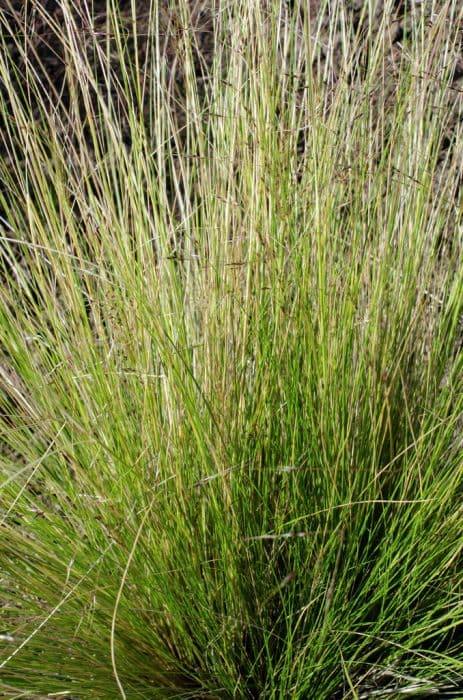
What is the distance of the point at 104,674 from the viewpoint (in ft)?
3.37

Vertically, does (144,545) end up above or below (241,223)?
below

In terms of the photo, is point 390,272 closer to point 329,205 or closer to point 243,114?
point 329,205

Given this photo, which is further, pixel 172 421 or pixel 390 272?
pixel 390 272

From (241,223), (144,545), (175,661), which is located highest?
(241,223)

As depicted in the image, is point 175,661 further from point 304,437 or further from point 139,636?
→ point 304,437

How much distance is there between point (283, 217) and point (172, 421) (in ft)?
1.03

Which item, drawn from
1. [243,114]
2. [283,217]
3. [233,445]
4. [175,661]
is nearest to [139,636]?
[175,661]

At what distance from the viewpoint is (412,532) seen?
3.37ft

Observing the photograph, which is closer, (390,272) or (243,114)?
(243,114)

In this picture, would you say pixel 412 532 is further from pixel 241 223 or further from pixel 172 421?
pixel 241 223

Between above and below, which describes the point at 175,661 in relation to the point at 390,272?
below

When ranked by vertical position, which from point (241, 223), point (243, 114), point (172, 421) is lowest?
point (172, 421)

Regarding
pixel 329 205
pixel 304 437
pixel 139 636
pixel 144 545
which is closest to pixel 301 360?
pixel 304 437

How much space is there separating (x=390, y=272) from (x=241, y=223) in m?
0.25
